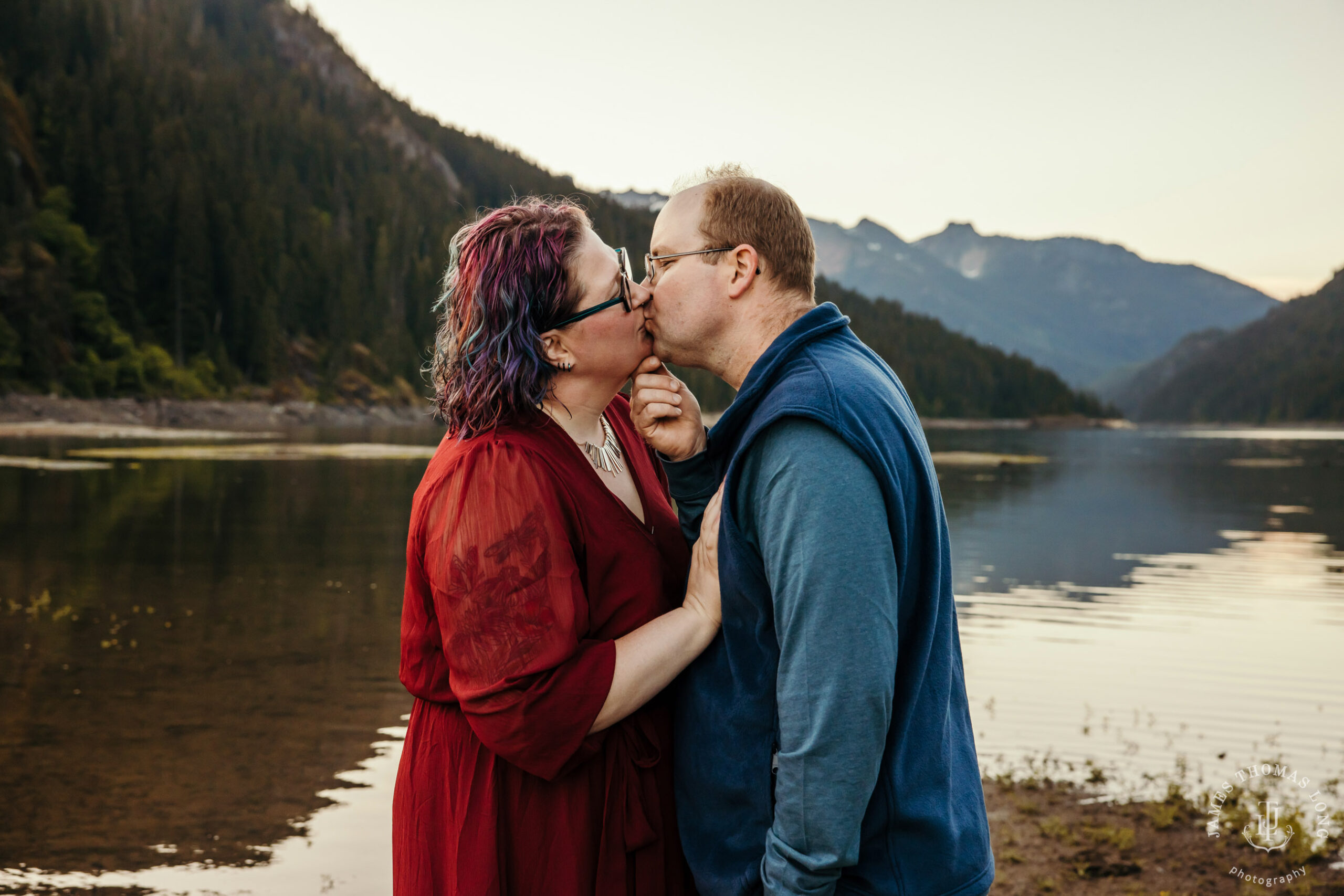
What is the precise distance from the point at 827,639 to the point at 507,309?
1161 millimetres

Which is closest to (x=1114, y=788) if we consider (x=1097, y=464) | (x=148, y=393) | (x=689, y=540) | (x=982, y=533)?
(x=689, y=540)

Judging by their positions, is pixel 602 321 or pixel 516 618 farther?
pixel 602 321

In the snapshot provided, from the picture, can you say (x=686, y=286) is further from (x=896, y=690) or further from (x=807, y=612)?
(x=896, y=690)

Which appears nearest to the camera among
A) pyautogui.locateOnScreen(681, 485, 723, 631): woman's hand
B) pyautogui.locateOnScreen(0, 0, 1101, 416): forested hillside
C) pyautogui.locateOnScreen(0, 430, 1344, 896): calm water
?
pyautogui.locateOnScreen(681, 485, 723, 631): woman's hand

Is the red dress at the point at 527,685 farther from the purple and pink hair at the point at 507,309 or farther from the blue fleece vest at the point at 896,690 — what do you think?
the blue fleece vest at the point at 896,690

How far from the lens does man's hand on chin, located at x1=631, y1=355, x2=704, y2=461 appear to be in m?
2.76

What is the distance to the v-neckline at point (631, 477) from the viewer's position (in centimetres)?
259

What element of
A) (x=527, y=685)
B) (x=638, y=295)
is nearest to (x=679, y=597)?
(x=527, y=685)

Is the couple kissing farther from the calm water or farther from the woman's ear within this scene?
the calm water

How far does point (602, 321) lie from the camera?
8.80ft

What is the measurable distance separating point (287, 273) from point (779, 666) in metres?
108

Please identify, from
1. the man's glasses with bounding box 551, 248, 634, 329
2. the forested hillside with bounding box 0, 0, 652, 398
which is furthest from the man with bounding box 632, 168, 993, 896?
the forested hillside with bounding box 0, 0, 652, 398

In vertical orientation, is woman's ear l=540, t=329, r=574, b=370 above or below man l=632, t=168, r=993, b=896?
above

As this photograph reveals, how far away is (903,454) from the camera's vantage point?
2.11 metres
